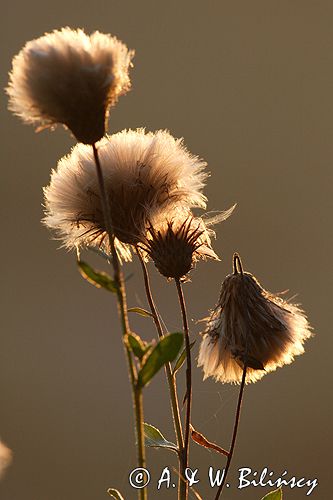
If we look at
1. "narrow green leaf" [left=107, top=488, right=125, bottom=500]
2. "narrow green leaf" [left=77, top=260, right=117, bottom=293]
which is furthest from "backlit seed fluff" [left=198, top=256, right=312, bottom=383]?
"narrow green leaf" [left=77, top=260, right=117, bottom=293]

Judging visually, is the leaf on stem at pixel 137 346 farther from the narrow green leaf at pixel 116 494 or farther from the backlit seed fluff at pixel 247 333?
the backlit seed fluff at pixel 247 333

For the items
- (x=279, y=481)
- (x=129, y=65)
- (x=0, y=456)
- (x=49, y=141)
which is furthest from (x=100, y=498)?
(x=129, y=65)

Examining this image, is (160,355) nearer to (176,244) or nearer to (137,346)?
(137,346)

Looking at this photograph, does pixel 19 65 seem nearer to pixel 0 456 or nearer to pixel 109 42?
pixel 109 42

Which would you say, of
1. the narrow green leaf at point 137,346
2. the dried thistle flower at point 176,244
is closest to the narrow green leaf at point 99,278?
the narrow green leaf at point 137,346

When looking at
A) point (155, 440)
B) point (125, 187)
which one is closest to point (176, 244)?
point (125, 187)

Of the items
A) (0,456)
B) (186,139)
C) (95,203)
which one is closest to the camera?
(0,456)
